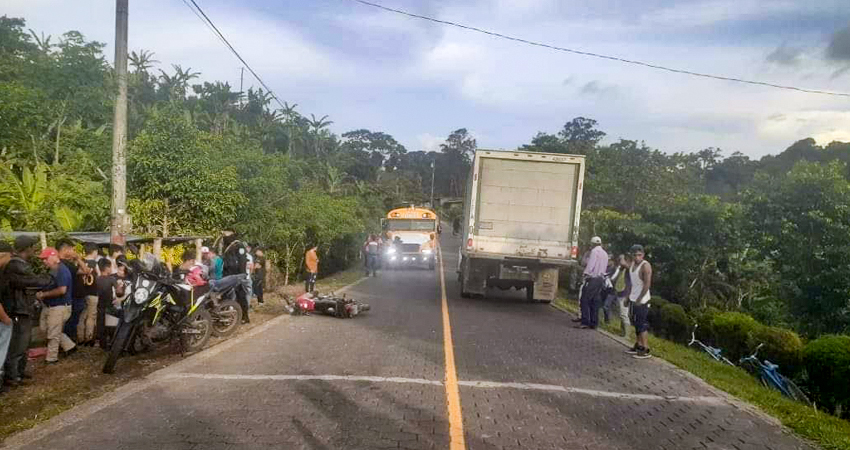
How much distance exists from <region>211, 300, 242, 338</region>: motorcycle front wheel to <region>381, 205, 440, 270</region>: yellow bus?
2016 cm

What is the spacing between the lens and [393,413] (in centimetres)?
577

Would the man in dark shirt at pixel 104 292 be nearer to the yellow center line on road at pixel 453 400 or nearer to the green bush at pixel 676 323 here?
the yellow center line on road at pixel 453 400

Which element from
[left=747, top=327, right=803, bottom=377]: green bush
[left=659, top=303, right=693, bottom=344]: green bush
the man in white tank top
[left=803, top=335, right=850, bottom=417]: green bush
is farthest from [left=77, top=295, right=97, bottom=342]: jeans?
[left=659, top=303, right=693, bottom=344]: green bush

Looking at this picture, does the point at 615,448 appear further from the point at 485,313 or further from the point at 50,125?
the point at 50,125

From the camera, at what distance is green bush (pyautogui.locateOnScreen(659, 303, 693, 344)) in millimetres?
13133

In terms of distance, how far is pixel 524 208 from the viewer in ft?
49.1

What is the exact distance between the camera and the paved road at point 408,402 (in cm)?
510

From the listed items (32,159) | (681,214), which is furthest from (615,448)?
(32,159)

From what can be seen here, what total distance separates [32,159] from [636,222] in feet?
61.6

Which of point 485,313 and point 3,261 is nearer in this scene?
point 3,261

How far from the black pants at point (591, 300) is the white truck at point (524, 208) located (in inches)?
89.5

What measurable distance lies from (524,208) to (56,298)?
10.1 m

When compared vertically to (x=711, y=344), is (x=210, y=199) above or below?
above

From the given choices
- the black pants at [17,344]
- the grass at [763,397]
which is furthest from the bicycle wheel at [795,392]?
the black pants at [17,344]
